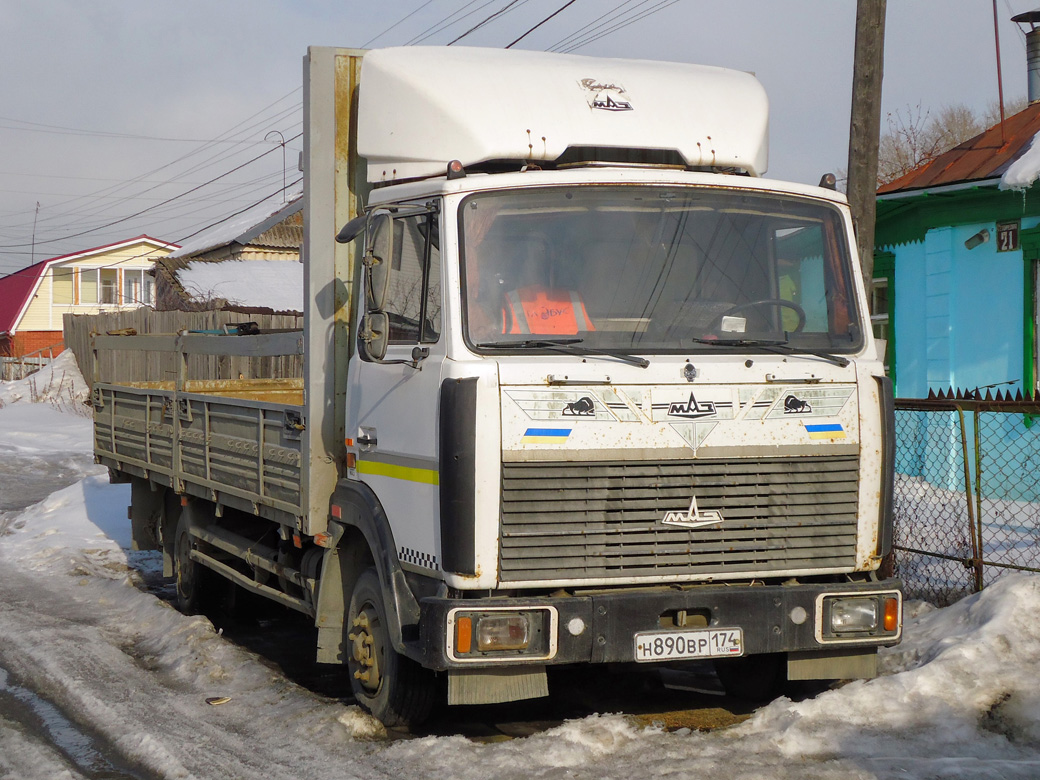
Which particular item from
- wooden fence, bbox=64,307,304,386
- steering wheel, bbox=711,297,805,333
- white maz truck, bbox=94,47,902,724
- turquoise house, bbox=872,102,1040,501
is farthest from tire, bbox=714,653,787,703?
turquoise house, bbox=872,102,1040,501

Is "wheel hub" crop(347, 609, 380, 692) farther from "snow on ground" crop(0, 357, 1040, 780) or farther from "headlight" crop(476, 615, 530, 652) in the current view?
"headlight" crop(476, 615, 530, 652)

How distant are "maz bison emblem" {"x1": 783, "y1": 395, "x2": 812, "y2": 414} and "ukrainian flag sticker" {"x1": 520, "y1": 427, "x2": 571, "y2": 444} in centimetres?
98

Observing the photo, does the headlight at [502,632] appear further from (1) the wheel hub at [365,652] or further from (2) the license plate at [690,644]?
(1) the wheel hub at [365,652]

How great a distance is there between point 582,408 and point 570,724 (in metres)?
1.54

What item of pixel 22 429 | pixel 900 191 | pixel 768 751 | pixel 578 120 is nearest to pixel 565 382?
pixel 578 120

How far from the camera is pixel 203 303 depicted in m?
29.3

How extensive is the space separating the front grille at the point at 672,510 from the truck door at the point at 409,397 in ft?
1.30

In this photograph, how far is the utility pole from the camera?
8062mm

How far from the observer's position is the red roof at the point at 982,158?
1199cm

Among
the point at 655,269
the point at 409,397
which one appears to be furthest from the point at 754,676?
the point at 409,397

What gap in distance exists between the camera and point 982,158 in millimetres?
12562

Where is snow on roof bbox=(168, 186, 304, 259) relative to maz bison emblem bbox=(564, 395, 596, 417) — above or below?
above

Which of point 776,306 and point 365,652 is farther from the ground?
point 776,306

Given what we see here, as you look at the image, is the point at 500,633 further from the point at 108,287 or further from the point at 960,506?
the point at 108,287
